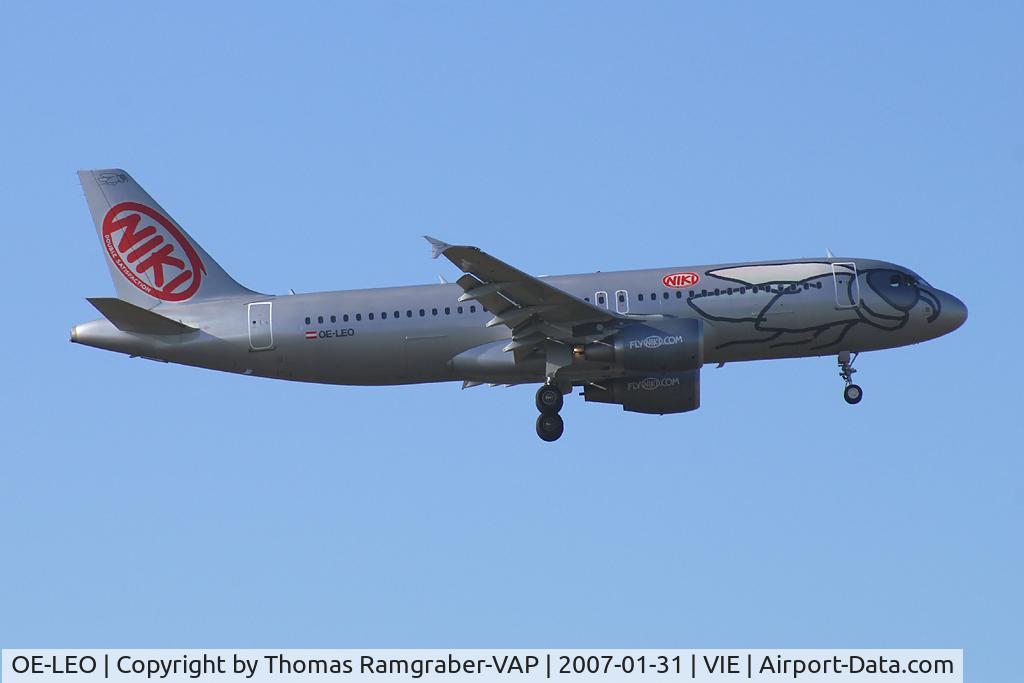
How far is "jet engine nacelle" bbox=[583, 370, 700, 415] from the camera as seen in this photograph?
48906 mm

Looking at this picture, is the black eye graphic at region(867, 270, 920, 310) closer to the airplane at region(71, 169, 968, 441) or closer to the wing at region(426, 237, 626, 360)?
the airplane at region(71, 169, 968, 441)

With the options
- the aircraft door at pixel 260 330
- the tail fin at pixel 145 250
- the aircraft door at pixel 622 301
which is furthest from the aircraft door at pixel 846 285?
the tail fin at pixel 145 250

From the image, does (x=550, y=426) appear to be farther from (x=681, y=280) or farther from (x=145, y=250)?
(x=145, y=250)

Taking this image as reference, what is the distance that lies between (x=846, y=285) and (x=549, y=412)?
8.97 meters

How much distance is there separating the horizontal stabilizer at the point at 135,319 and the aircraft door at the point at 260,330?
1.67m

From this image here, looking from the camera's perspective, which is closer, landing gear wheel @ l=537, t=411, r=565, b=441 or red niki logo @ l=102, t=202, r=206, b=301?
landing gear wheel @ l=537, t=411, r=565, b=441

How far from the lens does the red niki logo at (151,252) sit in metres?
50.4

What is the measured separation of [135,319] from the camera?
1884 inches

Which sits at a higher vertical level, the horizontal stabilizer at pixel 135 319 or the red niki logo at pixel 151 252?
the red niki logo at pixel 151 252

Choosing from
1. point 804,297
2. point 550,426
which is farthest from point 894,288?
point 550,426

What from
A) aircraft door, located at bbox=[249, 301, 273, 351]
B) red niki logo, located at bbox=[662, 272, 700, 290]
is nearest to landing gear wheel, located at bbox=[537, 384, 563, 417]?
red niki logo, located at bbox=[662, 272, 700, 290]

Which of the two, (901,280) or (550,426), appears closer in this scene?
(550,426)

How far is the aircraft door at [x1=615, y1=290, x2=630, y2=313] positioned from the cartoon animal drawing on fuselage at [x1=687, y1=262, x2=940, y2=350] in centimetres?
174

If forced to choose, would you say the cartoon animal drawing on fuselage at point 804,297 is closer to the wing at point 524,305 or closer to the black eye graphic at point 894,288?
the black eye graphic at point 894,288
